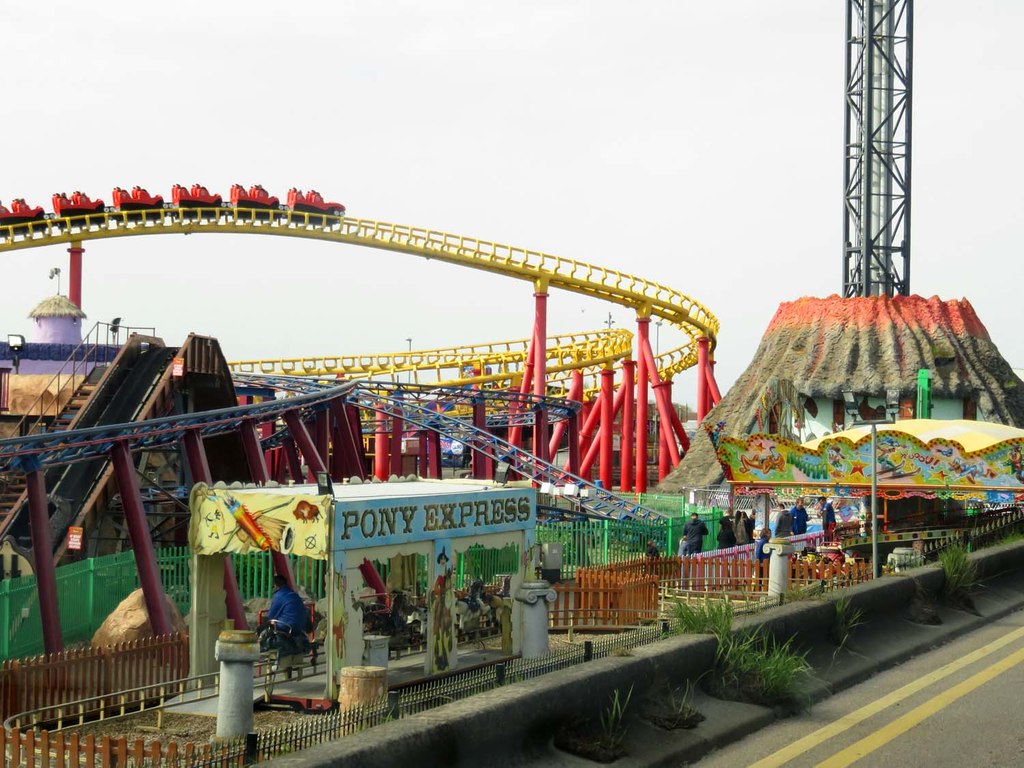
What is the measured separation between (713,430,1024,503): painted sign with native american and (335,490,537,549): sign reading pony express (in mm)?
12041

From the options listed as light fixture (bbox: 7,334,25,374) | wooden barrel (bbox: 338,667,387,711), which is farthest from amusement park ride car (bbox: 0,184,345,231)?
wooden barrel (bbox: 338,667,387,711)

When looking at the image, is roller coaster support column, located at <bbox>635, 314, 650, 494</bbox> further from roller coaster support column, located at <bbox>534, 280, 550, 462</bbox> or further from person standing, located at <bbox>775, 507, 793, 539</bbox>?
person standing, located at <bbox>775, 507, 793, 539</bbox>

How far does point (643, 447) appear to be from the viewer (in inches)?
1959

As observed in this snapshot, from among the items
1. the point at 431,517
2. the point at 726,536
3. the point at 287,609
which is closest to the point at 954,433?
the point at 726,536

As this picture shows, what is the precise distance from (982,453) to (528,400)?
18.2m

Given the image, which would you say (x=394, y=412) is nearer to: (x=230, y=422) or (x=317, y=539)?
(x=230, y=422)

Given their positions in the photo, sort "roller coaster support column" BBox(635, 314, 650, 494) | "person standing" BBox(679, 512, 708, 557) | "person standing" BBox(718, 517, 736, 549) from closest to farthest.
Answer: "person standing" BBox(679, 512, 708, 557)
"person standing" BBox(718, 517, 736, 549)
"roller coaster support column" BBox(635, 314, 650, 494)

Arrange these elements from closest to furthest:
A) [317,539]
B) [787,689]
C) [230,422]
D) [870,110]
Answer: [787,689]
[317,539]
[230,422]
[870,110]

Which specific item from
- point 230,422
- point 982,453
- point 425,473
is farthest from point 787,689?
point 425,473

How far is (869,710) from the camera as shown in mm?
9406

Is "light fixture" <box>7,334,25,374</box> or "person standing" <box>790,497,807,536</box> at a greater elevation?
"light fixture" <box>7,334,25,374</box>

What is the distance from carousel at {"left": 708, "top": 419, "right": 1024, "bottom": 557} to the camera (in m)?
23.4

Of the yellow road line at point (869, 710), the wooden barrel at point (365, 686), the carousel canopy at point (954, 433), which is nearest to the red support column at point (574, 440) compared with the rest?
the carousel canopy at point (954, 433)

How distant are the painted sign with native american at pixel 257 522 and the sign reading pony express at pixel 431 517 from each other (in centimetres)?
18
